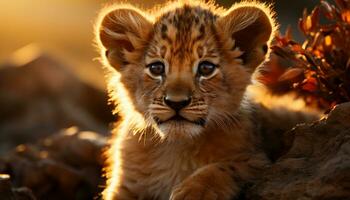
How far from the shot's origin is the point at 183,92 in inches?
220

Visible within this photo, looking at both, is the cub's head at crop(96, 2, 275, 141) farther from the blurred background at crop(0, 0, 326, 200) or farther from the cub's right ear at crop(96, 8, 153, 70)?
the blurred background at crop(0, 0, 326, 200)

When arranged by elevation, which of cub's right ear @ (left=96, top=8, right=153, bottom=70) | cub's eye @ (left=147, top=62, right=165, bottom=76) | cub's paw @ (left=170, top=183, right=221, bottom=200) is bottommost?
cub's paw @ (left=170, top=183, right=221, bottom=200)

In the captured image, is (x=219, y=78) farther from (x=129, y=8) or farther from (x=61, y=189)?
(x=61, y=189)

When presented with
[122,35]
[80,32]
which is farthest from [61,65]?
[80,32]

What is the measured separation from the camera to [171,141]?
20.0 ft

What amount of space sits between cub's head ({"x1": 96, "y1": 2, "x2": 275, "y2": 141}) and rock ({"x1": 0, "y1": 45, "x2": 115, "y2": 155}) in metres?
4.79

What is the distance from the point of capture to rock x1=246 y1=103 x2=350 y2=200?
490 centimetres

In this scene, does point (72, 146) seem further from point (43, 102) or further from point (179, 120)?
point (43, 102)

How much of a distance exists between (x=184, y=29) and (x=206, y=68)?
329 mm

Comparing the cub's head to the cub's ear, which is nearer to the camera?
the cub's head

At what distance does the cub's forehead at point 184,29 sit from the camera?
232 inches

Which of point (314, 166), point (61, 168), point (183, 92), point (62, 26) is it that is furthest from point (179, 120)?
point (62, 26)

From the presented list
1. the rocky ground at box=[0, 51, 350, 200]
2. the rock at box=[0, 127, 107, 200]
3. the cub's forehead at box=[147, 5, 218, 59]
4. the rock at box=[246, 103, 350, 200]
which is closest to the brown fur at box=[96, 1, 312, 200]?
the cub's forehead at box=[147, 5, 218, 59]

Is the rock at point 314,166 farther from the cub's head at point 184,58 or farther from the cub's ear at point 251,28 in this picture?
the cub's ear at point 251,28
